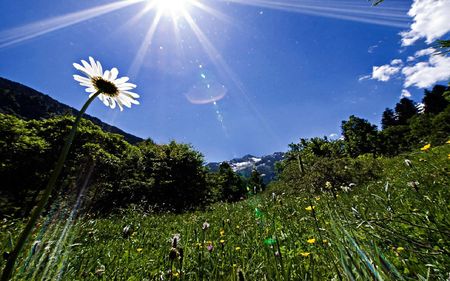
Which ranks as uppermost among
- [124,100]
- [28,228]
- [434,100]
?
[434,100]

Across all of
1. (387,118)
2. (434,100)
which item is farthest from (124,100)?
(387,118)

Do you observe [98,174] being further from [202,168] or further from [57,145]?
[57,145]

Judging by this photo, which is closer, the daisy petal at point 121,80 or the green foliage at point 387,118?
the daisy petal at point 121,80

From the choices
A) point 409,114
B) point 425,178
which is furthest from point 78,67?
point 409,114

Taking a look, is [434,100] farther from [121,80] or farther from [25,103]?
[25,103]

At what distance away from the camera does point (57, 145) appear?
26.2 m

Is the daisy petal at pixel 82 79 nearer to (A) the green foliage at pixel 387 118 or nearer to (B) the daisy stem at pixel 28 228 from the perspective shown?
(B) the daisy stem at pixel 28 228

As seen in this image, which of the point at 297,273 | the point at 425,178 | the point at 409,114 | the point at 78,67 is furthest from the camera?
the point at 409,114

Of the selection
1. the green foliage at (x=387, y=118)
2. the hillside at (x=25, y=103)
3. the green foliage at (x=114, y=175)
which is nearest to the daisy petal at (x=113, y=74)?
the green foliage at (x=114, y=175)

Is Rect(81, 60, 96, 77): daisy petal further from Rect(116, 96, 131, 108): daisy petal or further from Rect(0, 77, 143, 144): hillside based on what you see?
Rect(0, 77, 143, 144): hillside

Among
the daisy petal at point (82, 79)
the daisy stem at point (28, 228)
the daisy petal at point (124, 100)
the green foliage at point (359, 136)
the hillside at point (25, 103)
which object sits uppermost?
the hillside at point (25, 103)

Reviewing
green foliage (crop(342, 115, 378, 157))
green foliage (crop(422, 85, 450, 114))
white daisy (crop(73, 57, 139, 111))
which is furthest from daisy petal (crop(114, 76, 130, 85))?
green foliage (crop(422, 85, 450, 114))

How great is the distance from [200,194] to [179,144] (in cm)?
516

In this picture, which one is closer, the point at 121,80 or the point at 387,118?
the point at 121,80
